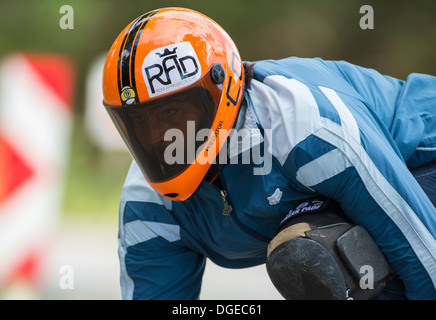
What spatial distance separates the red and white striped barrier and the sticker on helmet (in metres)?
2.32

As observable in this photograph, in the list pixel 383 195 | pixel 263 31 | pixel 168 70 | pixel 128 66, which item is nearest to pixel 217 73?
pixel 168 70

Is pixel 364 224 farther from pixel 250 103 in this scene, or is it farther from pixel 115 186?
pixel 115 186

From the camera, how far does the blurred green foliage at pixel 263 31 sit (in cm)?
547

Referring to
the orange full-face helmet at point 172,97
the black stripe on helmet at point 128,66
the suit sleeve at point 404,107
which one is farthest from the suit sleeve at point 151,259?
the suit sleeve at point 404,107

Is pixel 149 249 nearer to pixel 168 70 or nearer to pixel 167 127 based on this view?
pixel 167 127

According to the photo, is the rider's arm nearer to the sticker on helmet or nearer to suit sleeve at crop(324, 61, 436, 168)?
the sticker on helmet

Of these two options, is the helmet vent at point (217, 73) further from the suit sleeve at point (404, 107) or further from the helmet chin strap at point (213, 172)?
the suit sleeve at point (404, 107)

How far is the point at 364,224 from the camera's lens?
2.02 metres

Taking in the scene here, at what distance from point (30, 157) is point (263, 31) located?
2429mm

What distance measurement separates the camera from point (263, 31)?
570 cm

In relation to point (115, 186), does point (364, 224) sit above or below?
above

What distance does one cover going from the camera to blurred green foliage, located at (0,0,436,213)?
5469 mm

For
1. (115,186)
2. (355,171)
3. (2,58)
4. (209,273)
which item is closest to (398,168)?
(355,171)
